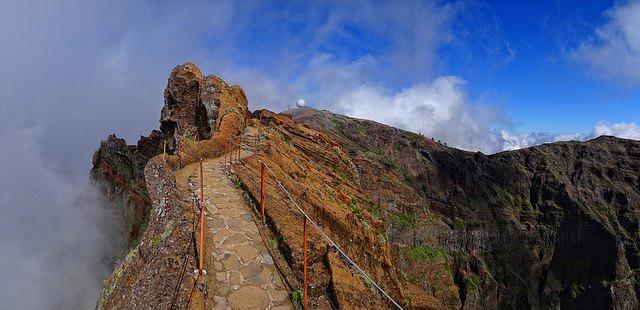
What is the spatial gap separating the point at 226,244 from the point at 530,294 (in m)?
113

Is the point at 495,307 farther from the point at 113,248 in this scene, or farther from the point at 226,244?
the point at 226,244

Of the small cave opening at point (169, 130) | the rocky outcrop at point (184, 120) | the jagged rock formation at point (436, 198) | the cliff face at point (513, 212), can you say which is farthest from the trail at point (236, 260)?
the cliff face at point (513, 212)

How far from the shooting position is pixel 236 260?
1033 cm

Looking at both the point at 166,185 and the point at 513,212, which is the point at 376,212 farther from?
the point at 513,212

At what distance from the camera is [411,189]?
102 metres

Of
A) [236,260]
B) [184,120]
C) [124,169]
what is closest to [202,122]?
[184,120]

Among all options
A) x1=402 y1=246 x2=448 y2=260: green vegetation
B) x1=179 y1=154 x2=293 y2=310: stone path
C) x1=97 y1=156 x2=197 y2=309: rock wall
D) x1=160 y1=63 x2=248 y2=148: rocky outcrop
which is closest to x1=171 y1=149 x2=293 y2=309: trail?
x1=179 y1=154 x2=293 y2=310: stone path

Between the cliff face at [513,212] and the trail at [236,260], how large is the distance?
254 feet

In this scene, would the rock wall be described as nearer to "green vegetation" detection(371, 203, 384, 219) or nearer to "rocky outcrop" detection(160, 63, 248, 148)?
"rocky outcrop" detection(160, 63, 248, 148)

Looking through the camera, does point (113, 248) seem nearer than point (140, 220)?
No

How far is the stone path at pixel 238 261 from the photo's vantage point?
9.10m

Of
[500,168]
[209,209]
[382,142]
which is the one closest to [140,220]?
[209,209]

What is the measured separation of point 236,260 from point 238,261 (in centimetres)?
6

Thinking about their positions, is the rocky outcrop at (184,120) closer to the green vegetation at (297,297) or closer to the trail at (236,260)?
the trail at (236,260)
